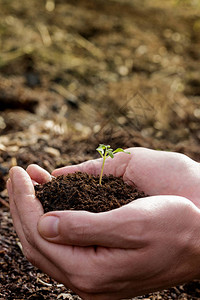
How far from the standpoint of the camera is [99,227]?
1191mm

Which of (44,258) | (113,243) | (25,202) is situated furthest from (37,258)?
(113,243)

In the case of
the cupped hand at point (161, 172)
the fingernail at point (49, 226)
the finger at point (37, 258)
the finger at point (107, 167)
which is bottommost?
the finger at point (37, 258)

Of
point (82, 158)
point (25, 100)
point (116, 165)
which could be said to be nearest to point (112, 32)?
point (25, 100)

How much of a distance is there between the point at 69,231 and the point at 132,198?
384 mm

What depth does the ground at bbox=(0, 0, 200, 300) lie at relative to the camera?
244cm

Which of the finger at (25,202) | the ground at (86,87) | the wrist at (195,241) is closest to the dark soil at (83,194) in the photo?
the finger at (25,202)

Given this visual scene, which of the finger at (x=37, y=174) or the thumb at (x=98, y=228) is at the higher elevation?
the thumb at (x=98, y=228)

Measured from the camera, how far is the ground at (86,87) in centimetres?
244

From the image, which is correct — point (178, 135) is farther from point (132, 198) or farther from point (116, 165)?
point (132, 198)

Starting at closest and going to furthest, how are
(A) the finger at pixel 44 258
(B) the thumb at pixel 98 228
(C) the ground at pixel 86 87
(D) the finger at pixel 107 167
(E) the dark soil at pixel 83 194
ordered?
(B) the thumb at pixel 98 228, (A) the finger at pixel 44 258, (E) the dark soil at pixel 83 194, (D) the finger at pixel 107 167, (C) the ground at pixel 86 87

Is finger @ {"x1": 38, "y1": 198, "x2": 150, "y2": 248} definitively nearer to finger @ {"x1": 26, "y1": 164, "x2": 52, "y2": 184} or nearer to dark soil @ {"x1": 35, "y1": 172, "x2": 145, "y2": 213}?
dark soil @ {"x1": 35, "y1": 172, "x2": 145, "y2": 213}

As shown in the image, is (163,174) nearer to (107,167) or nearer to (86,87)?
(107,167)

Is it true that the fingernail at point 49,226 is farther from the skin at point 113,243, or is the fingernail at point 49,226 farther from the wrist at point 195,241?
the wrist at point 195,241

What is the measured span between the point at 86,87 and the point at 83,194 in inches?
111
